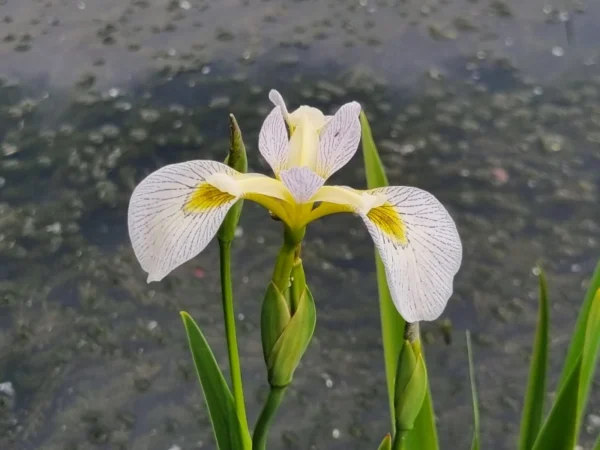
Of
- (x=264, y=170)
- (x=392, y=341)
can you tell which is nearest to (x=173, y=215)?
(x=392, y=341)

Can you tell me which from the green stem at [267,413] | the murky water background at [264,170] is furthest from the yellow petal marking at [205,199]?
the murky water background at [264,170]

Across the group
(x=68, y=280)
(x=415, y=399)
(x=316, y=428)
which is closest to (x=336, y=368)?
(x=316, y=428)

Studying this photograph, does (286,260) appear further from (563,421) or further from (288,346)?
(563,421)

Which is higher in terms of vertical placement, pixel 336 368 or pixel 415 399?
pixel 415 399

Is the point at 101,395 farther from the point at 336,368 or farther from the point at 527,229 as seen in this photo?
the point at 527,229

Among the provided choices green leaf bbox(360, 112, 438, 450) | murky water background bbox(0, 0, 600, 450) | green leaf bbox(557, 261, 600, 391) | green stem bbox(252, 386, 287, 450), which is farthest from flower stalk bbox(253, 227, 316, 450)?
murky water background bbox(0, 0, 600, 450)

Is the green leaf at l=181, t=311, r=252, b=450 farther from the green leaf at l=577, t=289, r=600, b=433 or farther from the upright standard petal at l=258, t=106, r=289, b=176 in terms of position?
the green leaf at l=577, t=289, r=600, b=433
